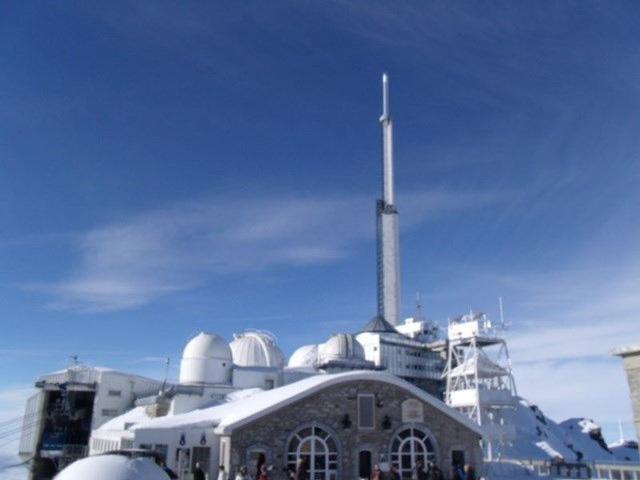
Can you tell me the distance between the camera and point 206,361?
42.9 metres

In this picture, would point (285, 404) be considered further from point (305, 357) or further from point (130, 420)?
point (305, 357)

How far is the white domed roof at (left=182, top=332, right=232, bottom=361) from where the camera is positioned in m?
43.4

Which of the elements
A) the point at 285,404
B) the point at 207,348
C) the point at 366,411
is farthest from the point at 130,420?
the point at 366,411

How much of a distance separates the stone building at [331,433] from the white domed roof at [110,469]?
970 cm

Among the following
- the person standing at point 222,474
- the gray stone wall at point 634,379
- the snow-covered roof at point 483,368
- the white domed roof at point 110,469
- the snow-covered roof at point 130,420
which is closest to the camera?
the white domed roof at point 110,469

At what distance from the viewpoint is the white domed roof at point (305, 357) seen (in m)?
57.9

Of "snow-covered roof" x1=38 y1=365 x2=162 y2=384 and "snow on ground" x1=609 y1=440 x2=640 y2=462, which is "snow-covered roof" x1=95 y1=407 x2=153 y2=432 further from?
"snow on ground" x1=609 y1=440 x2=640 y2=462

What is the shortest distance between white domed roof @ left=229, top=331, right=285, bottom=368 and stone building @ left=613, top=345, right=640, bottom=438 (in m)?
32.9

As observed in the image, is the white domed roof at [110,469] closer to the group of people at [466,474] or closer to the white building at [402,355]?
the group of people at [466,474]

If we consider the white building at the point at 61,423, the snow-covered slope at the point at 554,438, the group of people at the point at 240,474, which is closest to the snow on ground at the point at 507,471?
the group of people at the point at 240,474

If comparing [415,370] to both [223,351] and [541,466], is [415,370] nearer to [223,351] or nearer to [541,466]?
[223,351]

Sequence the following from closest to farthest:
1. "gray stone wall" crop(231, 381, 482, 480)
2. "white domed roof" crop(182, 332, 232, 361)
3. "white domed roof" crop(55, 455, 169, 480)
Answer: "white domed roof" crop(55, 455, 169, 480) < "gray stone wall" crop(231, 381, 482, 480) < "white domed roof" crop(182, 332, 232, 361)

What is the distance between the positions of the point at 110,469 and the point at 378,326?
5329cm

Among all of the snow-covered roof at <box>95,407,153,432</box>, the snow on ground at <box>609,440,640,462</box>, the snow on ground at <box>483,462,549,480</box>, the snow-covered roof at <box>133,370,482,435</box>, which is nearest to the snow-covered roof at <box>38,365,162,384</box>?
the snow-covered roof at <box>95,407,153,432</box>
